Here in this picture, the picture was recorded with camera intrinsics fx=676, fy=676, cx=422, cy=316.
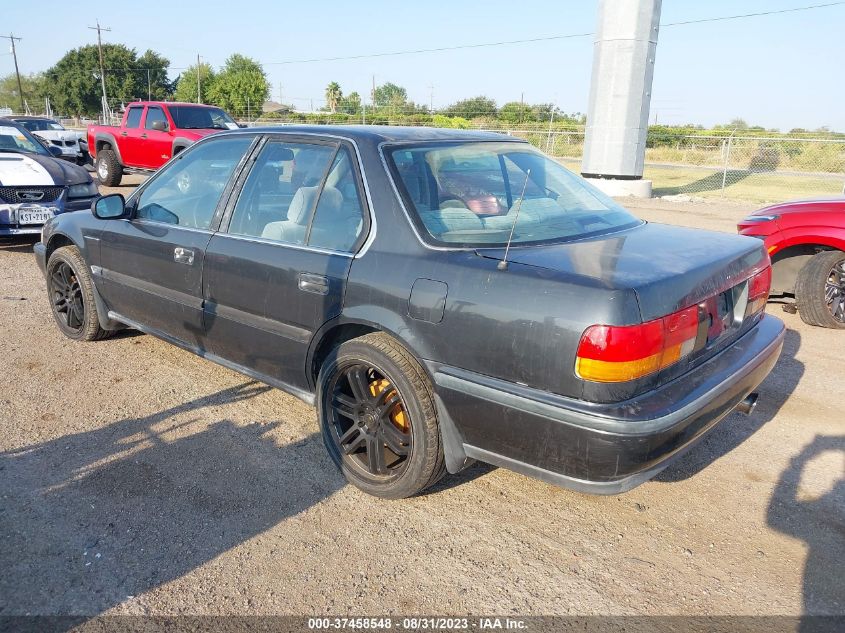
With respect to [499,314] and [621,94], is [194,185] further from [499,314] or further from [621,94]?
[621,94]

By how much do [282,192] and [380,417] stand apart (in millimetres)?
1328

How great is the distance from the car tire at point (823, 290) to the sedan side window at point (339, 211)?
169 inches

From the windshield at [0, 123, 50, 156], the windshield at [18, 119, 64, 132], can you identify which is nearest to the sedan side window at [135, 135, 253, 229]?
the windshield at [0, 123, 50, 156]

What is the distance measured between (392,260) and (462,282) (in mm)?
395

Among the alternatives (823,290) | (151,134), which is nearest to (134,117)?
(151,134)

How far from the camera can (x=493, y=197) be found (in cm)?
329

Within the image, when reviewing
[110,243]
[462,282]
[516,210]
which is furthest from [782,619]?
[110,243]

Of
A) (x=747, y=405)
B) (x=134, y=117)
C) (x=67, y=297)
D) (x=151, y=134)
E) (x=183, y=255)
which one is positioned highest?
(x=134, y=117)

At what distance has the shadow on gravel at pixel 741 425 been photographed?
3.40 metres

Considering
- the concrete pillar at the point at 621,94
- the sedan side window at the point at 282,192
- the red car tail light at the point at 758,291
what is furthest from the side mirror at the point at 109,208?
the concrete pillar at the point at 621,94

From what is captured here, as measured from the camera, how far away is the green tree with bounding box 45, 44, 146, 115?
64.1m

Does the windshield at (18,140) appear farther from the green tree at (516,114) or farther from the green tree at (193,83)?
the green tree at (193,83)

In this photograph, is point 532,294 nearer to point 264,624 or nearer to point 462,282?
point 462,282

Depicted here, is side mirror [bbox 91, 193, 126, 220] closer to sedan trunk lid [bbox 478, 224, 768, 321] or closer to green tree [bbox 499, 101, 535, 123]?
sedan trunk lid [bbox 478, 224, 768, 321]
